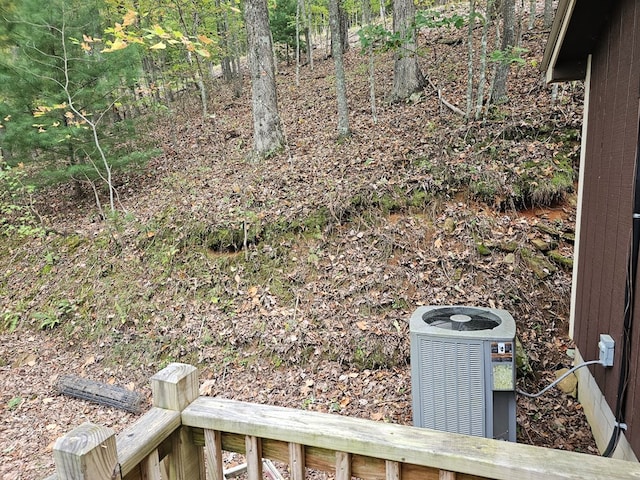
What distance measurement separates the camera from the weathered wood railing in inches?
49.9

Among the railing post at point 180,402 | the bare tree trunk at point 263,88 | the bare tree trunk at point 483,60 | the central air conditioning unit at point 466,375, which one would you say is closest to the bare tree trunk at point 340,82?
the bare tree trunk at point 263,88

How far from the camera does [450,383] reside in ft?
10.1

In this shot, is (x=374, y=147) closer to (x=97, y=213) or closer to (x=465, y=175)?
(x=465, y=175)

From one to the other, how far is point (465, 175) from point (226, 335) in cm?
420

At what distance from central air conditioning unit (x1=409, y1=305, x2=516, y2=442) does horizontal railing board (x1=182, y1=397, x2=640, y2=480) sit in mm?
1640

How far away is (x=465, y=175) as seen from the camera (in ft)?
20.4

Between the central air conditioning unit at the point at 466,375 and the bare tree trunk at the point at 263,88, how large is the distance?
6346 mm

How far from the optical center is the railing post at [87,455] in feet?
4.10

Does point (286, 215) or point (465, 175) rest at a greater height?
point (465, 175)

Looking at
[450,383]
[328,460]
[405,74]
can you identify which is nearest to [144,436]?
[328,460]

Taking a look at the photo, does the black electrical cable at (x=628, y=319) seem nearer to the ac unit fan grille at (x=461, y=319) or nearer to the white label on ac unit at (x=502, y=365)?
the white label on ac unit at (x=502, y=365)

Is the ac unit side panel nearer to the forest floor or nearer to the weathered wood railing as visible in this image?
the forest floor

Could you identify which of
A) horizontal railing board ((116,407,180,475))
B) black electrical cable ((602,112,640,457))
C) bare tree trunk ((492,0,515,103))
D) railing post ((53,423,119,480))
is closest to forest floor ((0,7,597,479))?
bare tree trunk ((492,0,515,103))

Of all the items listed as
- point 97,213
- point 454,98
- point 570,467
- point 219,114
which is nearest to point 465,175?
point 454,98
